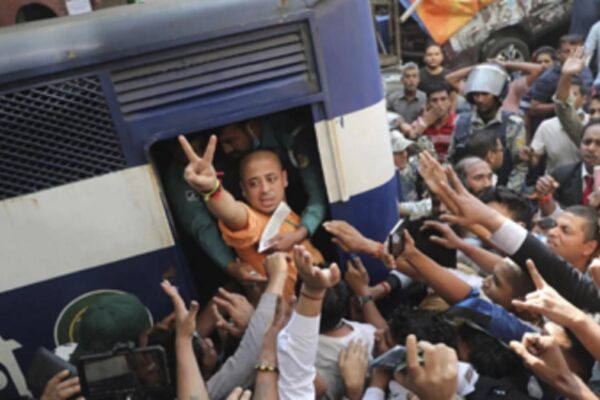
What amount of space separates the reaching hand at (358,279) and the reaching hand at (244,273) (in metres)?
0.44

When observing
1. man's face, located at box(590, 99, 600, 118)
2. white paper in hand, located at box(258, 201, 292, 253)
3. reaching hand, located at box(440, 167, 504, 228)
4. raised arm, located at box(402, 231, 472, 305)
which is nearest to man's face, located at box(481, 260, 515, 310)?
raised arm, located at box(402, 231, 472, 305)

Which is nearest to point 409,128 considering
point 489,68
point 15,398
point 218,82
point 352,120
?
point 489,68

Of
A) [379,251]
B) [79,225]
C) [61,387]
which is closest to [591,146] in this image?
[379,251]

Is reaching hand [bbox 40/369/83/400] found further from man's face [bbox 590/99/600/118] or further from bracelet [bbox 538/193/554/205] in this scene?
man's face [bbox 590/99/600/118]

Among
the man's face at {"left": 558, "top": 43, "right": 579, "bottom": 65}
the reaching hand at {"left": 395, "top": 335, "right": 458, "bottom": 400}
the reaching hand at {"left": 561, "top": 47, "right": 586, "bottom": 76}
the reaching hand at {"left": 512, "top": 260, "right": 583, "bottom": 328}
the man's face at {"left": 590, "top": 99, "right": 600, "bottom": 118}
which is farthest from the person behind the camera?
the man's face at {"left": 558, "top": 43, "right": 579, "bottom": 65}

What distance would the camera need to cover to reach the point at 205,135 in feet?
10.5

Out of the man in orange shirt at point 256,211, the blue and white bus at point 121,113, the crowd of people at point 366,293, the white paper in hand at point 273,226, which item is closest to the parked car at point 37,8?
the blue and white bus at point 121,113

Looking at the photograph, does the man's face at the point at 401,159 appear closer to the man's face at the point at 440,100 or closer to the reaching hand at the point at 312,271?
the man's face at the point at 440,100

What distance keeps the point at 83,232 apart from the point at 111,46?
80cm

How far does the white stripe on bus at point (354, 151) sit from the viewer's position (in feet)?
9.96

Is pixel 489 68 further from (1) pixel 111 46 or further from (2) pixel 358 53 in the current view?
(1) pixel 111 46

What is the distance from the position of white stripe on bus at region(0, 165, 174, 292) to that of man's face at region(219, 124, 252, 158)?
518 millimetres

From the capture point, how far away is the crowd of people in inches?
87.6

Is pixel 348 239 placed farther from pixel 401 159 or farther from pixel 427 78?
pixel 427 78
